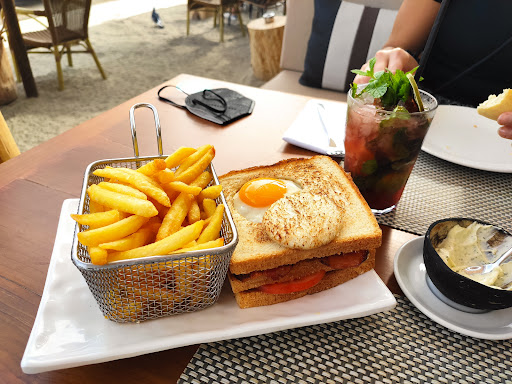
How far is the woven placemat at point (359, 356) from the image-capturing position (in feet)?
2.80

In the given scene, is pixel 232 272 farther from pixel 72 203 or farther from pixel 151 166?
pixel 72 203

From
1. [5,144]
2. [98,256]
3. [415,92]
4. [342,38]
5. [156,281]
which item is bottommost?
[5,144]

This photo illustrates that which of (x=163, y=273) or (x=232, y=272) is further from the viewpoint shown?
(x=232, y=272)

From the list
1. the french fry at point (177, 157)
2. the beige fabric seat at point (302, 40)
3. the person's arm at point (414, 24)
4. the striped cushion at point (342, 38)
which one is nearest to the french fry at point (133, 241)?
the french fry at point (177, 157)

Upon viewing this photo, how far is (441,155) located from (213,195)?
1077 mm

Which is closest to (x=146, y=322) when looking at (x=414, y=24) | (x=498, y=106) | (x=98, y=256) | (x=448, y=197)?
(x=98, y=256)

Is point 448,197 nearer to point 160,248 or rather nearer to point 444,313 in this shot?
point 444,313

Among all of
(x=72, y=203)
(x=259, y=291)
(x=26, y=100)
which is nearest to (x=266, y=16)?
(x=26, y=100)

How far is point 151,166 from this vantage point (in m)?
1.01

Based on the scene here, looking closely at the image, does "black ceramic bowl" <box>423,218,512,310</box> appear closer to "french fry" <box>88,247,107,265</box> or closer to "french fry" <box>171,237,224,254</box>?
"french fry" <box>171,237,224,254</box>

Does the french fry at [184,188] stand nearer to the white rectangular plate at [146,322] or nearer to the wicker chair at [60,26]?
the white rectangular plate at [146,322]

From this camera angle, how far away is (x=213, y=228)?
907mm

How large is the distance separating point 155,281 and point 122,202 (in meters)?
0.20

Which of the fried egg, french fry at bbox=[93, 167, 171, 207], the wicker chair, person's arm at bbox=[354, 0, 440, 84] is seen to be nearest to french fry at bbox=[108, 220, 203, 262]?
french fry at bbox=[93, 167, 171, 207]
